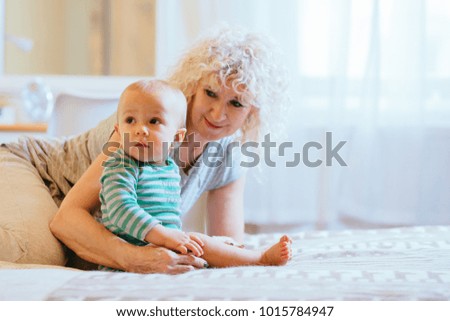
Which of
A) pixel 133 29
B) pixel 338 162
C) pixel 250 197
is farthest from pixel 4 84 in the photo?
pixel 338 162

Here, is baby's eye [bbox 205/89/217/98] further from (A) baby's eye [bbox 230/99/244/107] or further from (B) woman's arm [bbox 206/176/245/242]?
(B) woman's arm [bbox 206/176/245/242]

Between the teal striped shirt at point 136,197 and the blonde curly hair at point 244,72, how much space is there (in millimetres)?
304

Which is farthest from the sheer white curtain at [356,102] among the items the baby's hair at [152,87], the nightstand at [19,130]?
the baby's hair at [152,87]

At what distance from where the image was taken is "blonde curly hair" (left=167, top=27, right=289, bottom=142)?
1750mm

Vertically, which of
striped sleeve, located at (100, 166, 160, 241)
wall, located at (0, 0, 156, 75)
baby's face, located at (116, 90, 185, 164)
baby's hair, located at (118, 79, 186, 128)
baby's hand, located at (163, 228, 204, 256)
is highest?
wall, located at (0, 0, 156, 75)

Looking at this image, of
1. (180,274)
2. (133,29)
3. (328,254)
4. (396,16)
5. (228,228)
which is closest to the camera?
(180,274)

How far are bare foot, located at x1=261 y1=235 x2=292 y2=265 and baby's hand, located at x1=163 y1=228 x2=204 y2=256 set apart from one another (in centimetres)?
16

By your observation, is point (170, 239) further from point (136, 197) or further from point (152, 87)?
point (152, 87)

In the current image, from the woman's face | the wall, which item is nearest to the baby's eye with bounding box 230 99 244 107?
the woman's face

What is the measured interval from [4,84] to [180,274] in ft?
7.68

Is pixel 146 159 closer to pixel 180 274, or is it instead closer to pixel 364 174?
pixel 180 274

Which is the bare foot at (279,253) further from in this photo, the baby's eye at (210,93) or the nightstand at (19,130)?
the nightstand at (19,130)

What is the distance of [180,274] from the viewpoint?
1.34 meters

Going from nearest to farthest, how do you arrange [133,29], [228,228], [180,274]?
[180,274] → [228,228] → [133,29]
